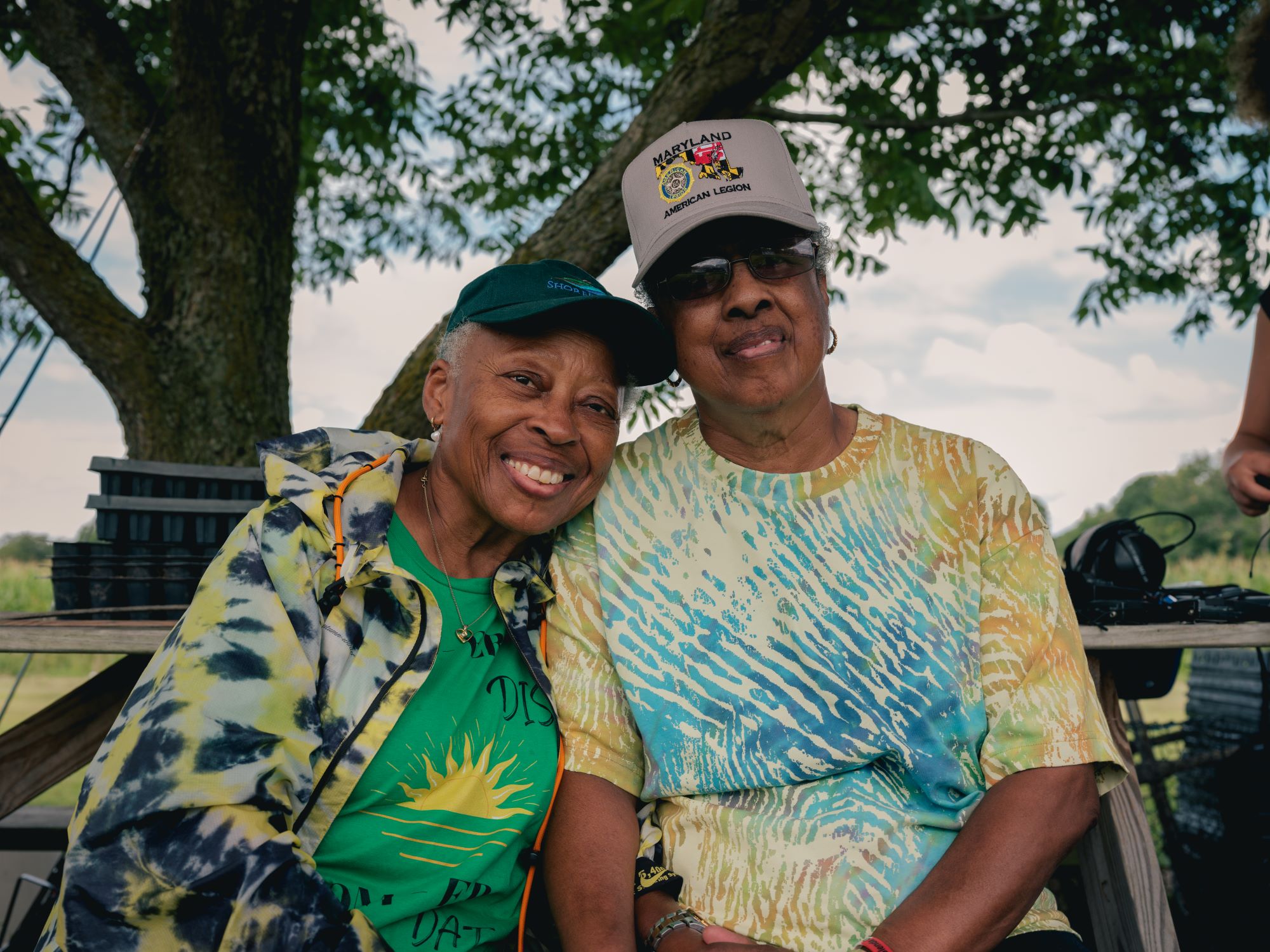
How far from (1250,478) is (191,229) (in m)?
3.92

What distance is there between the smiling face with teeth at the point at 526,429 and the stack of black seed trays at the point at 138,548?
1.04 metres

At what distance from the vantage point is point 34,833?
365cm

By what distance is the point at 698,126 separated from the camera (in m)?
2.04

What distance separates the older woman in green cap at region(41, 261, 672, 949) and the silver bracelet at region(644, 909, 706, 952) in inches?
11.5

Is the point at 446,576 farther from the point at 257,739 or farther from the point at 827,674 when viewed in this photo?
the point at 827,674

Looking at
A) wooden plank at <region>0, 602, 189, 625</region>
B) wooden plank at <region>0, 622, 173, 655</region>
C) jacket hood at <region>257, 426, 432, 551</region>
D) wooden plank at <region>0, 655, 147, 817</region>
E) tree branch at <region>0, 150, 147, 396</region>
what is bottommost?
wooden plank at <region>0, 655, 147, 817</region>

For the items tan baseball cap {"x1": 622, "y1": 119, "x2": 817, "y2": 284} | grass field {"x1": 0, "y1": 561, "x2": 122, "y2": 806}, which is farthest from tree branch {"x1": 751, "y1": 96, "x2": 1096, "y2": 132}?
grass field {"x1": 0, "y1": 561, "x2": 122, "y2": 806}

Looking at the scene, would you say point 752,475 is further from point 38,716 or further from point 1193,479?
A: point 1193,479

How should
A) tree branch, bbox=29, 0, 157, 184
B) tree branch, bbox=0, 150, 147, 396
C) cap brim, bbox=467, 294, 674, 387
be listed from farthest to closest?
tree branch, bbox=29, 0, 157, 184, tree branch, bbox=0, 150, 147, 396, cap brim, bbox=467, 294, 674, 387

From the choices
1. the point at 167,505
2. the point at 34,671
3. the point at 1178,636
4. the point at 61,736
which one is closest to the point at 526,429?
the point at 167,505

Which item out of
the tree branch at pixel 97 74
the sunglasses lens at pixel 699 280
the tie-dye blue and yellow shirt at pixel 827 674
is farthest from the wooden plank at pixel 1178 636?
the tree branch at pixel 97 74

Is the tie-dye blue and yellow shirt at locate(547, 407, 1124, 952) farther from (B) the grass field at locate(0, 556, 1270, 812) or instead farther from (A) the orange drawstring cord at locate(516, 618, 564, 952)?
(B) the grass field at locate(0, 556, 1270, 812)

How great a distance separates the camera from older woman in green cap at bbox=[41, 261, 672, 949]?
56.3 inches

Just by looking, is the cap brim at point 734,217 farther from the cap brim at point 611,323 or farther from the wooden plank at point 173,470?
the wooden plank at point 173,470
